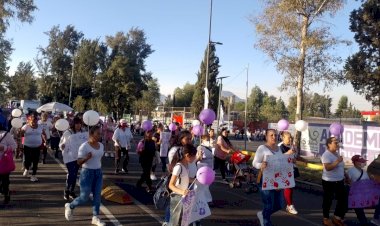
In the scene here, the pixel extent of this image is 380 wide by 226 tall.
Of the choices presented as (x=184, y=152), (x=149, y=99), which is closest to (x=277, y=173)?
(x=184, y=152)

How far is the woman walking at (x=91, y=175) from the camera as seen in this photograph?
277 inches

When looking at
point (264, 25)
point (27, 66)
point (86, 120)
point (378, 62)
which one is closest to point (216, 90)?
point (27, 66)

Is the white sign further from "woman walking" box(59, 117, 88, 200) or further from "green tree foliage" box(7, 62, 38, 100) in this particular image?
"green tree foliage" box(7, 62, 38, 100)

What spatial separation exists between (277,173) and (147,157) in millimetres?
4713

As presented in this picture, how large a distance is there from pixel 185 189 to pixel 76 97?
61.1 metres

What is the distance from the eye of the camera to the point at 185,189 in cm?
575

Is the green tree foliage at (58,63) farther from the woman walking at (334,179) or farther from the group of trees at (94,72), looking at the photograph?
the woman walking at (334,179)

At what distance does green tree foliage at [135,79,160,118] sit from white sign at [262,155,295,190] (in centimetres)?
6052

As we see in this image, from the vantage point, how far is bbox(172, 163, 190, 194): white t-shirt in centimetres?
577

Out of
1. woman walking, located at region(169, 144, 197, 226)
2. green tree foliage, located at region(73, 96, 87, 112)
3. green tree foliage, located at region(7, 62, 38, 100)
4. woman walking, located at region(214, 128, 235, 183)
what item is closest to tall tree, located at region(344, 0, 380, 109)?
woman walking, located at region(214, 128, 235, 183)

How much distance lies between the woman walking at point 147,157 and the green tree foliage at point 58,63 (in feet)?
195

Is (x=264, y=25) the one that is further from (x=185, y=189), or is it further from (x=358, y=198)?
(x=185, y=189)

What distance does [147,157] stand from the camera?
1095 centimetres

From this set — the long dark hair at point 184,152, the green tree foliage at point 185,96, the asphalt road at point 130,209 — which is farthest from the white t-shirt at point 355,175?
the green tree foliage at point 185,96
